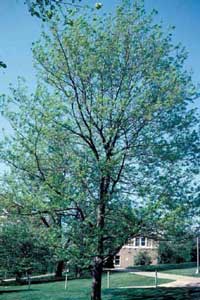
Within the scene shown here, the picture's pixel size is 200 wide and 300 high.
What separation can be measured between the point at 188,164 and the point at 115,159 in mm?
2807

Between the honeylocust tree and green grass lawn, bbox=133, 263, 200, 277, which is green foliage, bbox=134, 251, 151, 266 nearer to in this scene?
green grass lawn, bbox=133, 263, 200, 277

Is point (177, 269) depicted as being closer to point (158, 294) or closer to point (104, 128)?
point (158, 294)

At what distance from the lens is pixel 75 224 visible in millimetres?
12469

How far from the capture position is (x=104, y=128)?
43.8 feet

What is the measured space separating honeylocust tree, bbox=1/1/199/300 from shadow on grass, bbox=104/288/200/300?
4590 millimetres

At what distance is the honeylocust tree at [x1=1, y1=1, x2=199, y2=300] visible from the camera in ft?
41.3

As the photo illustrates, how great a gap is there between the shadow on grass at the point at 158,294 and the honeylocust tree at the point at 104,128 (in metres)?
4.59

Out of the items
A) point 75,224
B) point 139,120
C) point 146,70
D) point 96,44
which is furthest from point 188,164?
point 96,44

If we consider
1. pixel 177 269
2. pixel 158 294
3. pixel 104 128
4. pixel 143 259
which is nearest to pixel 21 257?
pixel 158 294

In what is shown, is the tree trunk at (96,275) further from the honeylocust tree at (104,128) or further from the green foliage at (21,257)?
the green foliage at (21,257)

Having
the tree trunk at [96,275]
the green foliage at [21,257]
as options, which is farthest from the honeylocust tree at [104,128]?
the green foliage at [21,257]

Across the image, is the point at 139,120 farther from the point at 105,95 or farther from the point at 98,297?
the point at 98,297

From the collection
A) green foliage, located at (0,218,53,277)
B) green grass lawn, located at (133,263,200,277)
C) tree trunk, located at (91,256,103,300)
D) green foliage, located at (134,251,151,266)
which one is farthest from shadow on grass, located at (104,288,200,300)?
green foliage, located at (134,251,151,266)

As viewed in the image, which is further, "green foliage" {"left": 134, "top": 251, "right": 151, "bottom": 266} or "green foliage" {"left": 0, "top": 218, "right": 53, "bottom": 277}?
"green foliage" {"left": 134, "top": 251, "right": 151, "bottom": 266}
